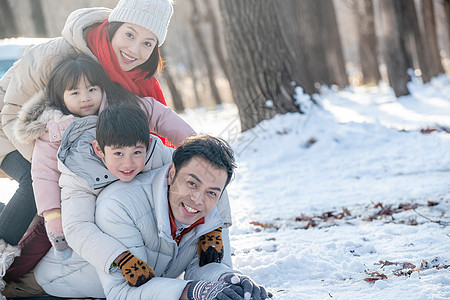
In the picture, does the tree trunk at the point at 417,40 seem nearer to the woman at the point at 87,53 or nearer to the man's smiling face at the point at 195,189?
the woman at the point at 87,53

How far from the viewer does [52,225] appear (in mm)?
2764

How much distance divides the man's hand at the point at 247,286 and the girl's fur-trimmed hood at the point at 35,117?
1.22 m

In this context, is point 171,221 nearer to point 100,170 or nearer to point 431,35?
point 100,170

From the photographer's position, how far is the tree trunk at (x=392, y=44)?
466 inches

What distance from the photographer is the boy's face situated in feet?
8.80

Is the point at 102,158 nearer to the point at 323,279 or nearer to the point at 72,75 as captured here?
the point at 72,75

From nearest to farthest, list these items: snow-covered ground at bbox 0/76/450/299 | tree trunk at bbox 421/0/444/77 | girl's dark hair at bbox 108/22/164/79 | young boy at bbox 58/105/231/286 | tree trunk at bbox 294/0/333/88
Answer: young boy at bbox 58/105/231/286 < snow-covered ground at bbox 0/76/450/299 < girl's dark hair at bbox 108/22/164/79 < tree trunk at bbox 294/0/333/88 < tree trunk at bbox 421/0/444/77

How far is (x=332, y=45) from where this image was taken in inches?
710

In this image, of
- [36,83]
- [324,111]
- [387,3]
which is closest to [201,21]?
[387,3]

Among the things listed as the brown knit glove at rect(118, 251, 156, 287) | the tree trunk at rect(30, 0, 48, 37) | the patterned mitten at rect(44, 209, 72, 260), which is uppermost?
the tree trunk at rect(30, 0, 48, 37)

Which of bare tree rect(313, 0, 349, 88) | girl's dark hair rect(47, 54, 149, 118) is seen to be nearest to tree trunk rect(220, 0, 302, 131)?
girl's dark hair rect(47, 54, 149, 118)

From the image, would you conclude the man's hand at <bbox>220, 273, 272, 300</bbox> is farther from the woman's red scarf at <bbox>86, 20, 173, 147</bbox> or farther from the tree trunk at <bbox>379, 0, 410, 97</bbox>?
the tree trunk at <bbox>379, 0, 410, 97</bbox>

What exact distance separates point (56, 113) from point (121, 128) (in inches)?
20.6

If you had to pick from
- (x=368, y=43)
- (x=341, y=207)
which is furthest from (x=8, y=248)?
(x=368, y=43)
